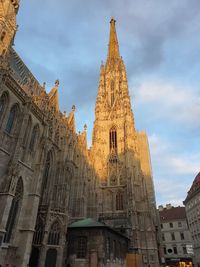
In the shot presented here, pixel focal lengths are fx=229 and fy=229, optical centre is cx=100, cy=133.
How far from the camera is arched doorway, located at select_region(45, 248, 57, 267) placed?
68.0ft

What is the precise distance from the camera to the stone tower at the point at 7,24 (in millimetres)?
22453

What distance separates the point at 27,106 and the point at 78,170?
44.0 ft

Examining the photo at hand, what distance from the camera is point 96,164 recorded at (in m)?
41.5

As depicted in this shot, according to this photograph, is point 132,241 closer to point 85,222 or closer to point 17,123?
point 85,222

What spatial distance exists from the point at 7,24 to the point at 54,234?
21745 millimetres

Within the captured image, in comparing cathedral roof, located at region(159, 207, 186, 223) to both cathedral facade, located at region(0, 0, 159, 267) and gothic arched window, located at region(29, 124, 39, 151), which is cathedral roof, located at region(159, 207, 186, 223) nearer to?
cathedral facade, located at region(0, 0, 159, 267)

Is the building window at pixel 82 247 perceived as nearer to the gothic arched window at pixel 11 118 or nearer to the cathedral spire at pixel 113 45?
the gothic arched window at pixel 11 118

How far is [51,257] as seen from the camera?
21.1 m

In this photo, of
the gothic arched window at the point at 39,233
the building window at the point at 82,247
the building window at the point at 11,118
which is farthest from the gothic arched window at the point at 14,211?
the building window at the point at 82,247

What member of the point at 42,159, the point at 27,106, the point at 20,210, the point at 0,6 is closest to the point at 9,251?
the point at 20,210

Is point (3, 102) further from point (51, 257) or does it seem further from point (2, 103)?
point (51, 257)

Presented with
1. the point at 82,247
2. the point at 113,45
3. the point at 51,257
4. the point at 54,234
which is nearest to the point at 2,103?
the point at 54,234

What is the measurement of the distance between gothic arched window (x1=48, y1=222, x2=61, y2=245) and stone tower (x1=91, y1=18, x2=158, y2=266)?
13405mm

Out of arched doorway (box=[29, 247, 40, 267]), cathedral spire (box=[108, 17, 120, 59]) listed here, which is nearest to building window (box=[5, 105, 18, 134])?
arched doorway (box=[29, 247, 40, 267])
